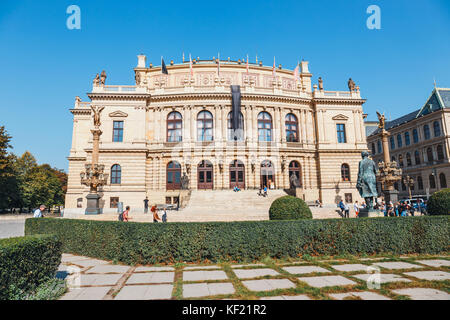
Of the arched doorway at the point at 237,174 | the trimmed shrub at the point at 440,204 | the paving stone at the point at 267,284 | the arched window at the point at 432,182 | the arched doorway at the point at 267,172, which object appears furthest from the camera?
the arched window at the point at 432,182

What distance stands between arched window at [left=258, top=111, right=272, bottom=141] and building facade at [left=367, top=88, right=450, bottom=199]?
79.9 ft

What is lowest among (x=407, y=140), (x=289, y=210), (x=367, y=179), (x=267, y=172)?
(x=289, y=210)

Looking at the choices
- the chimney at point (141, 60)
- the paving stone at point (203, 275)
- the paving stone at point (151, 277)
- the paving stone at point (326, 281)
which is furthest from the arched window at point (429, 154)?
the paving stone at point (151, 277)

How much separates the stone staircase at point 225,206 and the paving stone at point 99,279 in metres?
13.6

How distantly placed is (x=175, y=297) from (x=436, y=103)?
195 ft

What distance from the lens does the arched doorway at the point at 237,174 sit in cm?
3422

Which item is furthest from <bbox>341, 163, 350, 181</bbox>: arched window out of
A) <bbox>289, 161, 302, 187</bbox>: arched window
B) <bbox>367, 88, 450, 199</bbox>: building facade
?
<bbox>367, 88, 450, 199</bbox>: building facade

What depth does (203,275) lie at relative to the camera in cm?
778

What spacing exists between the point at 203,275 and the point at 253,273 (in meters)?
1.56

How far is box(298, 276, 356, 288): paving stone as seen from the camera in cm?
668

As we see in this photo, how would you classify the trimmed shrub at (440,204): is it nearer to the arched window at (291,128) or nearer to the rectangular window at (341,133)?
the arched window at (291,128)

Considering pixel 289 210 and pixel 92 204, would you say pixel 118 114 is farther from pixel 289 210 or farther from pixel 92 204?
pixel 289 210

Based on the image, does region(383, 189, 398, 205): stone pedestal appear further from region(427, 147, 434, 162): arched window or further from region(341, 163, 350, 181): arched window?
region(427, 147, 434, 162): arched window

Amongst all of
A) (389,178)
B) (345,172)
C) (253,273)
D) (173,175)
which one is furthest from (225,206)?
(345,172)
